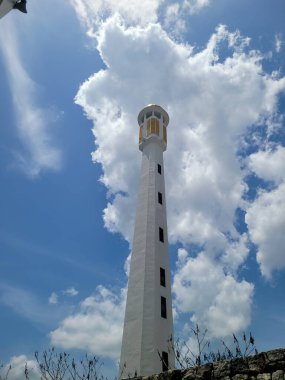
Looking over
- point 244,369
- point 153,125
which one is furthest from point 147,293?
point 153,125

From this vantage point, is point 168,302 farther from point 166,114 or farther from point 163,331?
point 166,114

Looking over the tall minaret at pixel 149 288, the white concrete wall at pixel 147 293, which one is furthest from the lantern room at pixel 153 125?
the white concrete wall at pixel 147 293

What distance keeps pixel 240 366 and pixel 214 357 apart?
15.5 ft

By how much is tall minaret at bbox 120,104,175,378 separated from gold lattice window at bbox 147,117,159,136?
220cm

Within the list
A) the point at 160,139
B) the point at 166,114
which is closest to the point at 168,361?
the point at 160,139

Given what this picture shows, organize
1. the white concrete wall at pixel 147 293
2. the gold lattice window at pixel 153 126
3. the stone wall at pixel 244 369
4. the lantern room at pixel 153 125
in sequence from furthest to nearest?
the gold lattice window at pixel 153 126 < the lantern room at pixel 153 125 < the white concrete wall at pixel 147 293 < the stone wall at pixel 244 369

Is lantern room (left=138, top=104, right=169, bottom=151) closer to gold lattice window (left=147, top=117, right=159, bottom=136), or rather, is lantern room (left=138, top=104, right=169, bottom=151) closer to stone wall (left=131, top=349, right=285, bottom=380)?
gold lattice window (left=147, top=117, right=159, bottom=136)

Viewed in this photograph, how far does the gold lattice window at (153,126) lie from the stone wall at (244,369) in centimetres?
2867

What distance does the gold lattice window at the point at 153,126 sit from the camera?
34312mm

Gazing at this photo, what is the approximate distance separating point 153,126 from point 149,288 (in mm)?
18327

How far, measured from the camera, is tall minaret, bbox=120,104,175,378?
19.7 meters

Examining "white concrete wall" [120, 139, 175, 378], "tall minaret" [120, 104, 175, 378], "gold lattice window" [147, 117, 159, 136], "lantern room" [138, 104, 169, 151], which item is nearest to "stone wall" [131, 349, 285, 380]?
"tall minaret" [120, 104, 175, 378]

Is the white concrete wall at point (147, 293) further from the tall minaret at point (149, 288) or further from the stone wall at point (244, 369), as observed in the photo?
the stone wall at point (244, 369)

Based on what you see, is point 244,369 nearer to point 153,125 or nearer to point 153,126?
point 153,126
